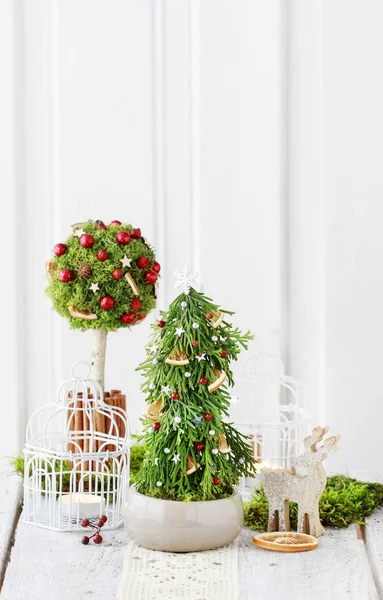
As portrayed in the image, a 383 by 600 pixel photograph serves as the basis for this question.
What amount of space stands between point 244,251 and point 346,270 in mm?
224

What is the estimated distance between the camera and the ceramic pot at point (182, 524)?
1.25 meters

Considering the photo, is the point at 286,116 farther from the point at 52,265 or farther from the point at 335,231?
the point at 52,265

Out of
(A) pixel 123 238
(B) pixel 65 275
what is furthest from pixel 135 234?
(B) pixel 65 275

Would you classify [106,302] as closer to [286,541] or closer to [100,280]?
[100,280]

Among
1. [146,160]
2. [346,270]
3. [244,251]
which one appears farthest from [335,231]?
[146,160]

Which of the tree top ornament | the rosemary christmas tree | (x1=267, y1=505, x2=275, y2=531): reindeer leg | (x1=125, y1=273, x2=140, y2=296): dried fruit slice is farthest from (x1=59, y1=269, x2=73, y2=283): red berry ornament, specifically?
(x1=267, y1=505, x2=275, y2=531): reindeer leg

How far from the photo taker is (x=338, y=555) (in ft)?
4.18

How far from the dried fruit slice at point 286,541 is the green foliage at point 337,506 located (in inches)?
2.2

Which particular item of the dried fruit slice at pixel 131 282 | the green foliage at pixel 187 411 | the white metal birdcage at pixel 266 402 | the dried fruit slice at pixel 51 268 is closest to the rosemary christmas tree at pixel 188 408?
the green foliage at pixel 187 411

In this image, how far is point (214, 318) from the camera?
132cm

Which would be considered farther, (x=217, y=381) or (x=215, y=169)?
(x=215, y=169)

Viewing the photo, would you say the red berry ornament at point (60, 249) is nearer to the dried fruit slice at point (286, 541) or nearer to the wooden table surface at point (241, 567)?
the wooden table surface at point (241, 567)

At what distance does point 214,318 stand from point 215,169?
26.2 inches

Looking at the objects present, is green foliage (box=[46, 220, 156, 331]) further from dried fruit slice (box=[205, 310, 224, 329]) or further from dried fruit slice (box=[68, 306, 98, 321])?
dried fruit slice (box=[205, 310, 224, 329])
